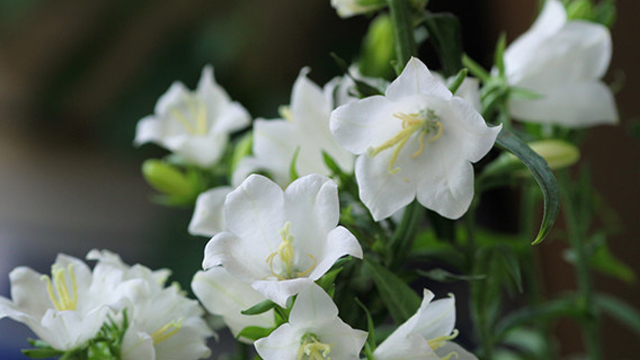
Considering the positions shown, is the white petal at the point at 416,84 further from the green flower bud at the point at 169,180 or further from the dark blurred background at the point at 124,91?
the dark blurred background at the point at 124,91

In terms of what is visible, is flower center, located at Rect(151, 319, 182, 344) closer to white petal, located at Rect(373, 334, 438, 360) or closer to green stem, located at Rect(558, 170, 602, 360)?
white petal, located at Rect(373, 334, 438, 360)

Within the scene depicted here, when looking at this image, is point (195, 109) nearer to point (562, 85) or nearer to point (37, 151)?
point (562, 85)

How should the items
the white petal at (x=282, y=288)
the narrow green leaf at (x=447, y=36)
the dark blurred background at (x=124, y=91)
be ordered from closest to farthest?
the white petal at (x=282, y=288)
the narrow green leaf at (x=447, y=36)
the dark blurred background at (x=124, y=91)

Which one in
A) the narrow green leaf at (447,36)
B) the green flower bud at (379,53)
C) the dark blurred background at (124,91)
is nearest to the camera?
the narrow green leaf at (447,36)

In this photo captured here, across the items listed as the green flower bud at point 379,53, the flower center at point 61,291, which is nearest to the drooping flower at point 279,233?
the flower center at point 61,291

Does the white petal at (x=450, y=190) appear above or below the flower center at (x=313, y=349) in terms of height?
above

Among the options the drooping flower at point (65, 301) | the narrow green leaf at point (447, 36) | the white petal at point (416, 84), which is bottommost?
the drooping flower at point (65, 301)

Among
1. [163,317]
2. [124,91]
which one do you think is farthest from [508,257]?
[124,91]
